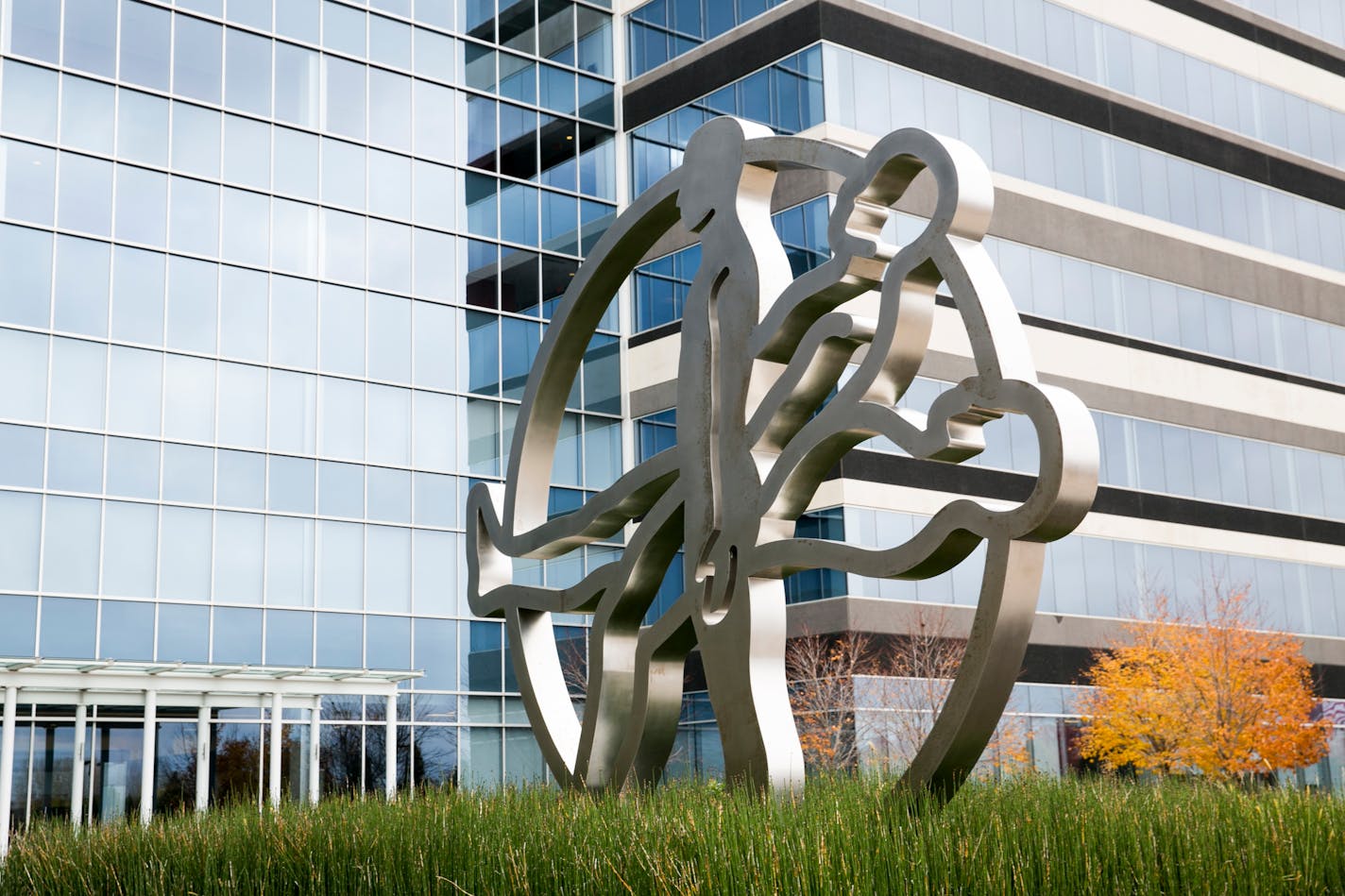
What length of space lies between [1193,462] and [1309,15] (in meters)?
16.5

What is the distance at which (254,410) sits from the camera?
35.2 meters

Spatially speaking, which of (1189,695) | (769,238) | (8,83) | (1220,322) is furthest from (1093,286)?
(769,238)

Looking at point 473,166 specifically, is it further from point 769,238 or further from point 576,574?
point 769,238

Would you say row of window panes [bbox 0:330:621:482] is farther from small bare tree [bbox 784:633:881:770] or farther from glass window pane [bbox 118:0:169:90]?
small bare tree [bbox 784:633:881:770]

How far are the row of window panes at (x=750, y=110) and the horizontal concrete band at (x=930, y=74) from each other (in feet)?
0.80

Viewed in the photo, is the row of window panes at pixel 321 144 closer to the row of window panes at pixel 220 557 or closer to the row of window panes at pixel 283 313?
the row of window panes at pixel 283 313

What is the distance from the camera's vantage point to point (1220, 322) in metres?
45.0

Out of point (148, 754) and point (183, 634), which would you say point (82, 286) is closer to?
point (183, 634)

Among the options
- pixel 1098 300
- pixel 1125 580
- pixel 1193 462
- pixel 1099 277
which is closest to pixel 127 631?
pixel 1125 580

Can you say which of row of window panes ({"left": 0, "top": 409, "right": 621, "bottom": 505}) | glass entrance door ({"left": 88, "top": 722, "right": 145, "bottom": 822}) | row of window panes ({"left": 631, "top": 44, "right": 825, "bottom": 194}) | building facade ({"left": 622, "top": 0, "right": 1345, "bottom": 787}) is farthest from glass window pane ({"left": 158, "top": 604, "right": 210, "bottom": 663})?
row of window panes ({"left": 631, "top": 44, "right": 825, "bottom": 194})

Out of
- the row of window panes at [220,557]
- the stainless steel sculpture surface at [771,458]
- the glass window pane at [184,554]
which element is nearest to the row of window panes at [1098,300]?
the row of window panes at [220,557]

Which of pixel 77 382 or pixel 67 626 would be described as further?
pixel 77 382

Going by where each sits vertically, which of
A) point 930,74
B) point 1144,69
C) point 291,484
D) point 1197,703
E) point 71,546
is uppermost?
point 1144,69

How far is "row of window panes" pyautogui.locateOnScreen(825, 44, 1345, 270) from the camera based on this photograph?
38844mm
